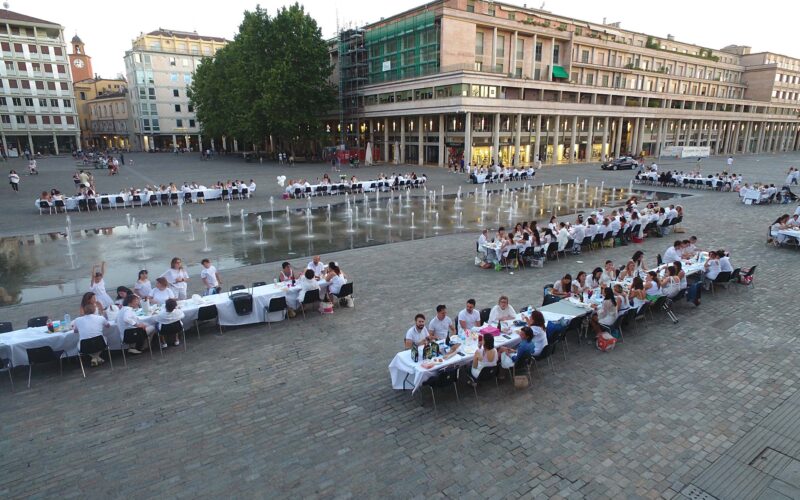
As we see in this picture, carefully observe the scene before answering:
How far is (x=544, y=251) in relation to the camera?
1518cm

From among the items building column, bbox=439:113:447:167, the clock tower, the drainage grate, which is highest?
the clock tower

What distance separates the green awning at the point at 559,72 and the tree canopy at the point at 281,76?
98.9 ft

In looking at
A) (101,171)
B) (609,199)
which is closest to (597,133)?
(609,199)

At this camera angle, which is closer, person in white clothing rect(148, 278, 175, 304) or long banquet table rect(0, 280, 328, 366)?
long banquet table rect(0, 280, 328, 366)

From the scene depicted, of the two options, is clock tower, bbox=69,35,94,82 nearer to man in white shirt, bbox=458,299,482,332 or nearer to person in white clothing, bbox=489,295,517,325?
man in white shirt, bbox=458,299,482,332

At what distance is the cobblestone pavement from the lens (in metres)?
5.90

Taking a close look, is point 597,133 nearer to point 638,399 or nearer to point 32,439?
point 638,399

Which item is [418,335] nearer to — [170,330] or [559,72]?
[170,330]

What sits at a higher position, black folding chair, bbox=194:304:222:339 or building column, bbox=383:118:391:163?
building column, bbox=383:118:391:163

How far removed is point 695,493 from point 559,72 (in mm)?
64912

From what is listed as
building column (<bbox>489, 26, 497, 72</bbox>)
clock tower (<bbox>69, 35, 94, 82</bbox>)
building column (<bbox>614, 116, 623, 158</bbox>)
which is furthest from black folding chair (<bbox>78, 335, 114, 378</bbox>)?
clock tower (<bbox>69, 35, 94, 82</bbox>)

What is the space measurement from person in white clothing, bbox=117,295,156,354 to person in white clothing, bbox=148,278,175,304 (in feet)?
2.21

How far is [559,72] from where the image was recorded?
203 ft

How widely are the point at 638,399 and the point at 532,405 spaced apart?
72.9 inches
